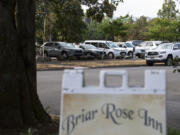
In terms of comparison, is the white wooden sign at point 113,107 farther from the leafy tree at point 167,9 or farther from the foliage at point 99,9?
the leafy tree at point 167,9

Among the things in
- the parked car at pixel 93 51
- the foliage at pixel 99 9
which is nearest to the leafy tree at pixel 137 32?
the parked car at pixel 93 51

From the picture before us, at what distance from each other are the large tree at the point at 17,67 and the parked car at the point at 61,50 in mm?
26928

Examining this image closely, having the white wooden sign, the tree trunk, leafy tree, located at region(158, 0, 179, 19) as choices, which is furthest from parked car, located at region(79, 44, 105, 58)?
the white wooden sign

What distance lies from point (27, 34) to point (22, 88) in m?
0.87

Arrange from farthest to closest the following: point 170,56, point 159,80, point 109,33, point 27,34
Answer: point 109,33
point 170,56
point 27,34
point 159,80

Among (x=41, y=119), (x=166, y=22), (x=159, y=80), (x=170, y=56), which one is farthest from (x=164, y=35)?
(x=159, y=80)

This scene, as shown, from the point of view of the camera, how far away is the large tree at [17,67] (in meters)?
5.70

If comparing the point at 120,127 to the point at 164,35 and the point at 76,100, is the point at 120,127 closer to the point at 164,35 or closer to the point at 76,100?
the point at 76,100

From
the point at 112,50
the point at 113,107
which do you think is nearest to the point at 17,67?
the point at 113,107

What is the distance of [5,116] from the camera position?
5691mm

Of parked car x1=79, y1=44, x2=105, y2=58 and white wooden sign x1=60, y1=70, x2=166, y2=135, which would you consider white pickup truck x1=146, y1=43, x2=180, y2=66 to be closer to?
parked car x1=79, y1=44, x2=105, y2=58

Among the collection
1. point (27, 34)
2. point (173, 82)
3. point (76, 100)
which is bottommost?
point (173, 82)

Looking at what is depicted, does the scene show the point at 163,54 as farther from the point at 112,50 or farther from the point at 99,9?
the point at 99,9

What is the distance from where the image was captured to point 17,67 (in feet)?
19.1
